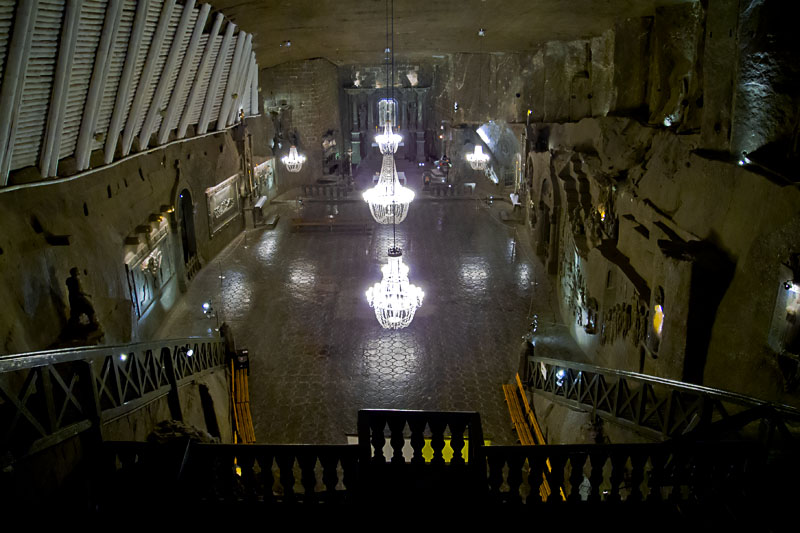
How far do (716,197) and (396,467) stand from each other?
522 cm

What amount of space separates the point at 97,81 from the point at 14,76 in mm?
1756

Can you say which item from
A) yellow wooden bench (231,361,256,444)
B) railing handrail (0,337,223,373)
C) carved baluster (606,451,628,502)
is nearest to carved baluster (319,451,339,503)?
carved baluster (606,451,628,502)

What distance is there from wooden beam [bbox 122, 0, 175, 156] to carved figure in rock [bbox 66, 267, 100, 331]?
3241 mm

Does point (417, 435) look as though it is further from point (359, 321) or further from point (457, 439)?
point (359, 321)

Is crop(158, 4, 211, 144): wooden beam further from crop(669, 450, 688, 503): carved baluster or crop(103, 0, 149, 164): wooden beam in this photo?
crop(669, 450, 688, 503): carved baluster

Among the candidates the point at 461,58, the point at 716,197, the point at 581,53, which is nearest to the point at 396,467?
the point at 716,197

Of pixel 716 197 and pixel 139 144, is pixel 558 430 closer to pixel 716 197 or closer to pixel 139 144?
pixel 716 197

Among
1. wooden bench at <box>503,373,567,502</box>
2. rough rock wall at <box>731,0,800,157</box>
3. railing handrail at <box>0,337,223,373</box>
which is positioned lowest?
wooden bench at <box>503,373,567,502</box>

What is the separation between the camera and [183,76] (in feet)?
34.8

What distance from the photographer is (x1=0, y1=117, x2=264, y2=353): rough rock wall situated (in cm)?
688

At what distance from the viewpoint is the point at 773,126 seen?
686cm

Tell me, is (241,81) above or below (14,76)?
above

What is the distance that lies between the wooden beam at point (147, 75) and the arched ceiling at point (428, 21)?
1.90 m

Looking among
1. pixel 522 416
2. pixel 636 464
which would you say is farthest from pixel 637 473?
pixel 522 416
